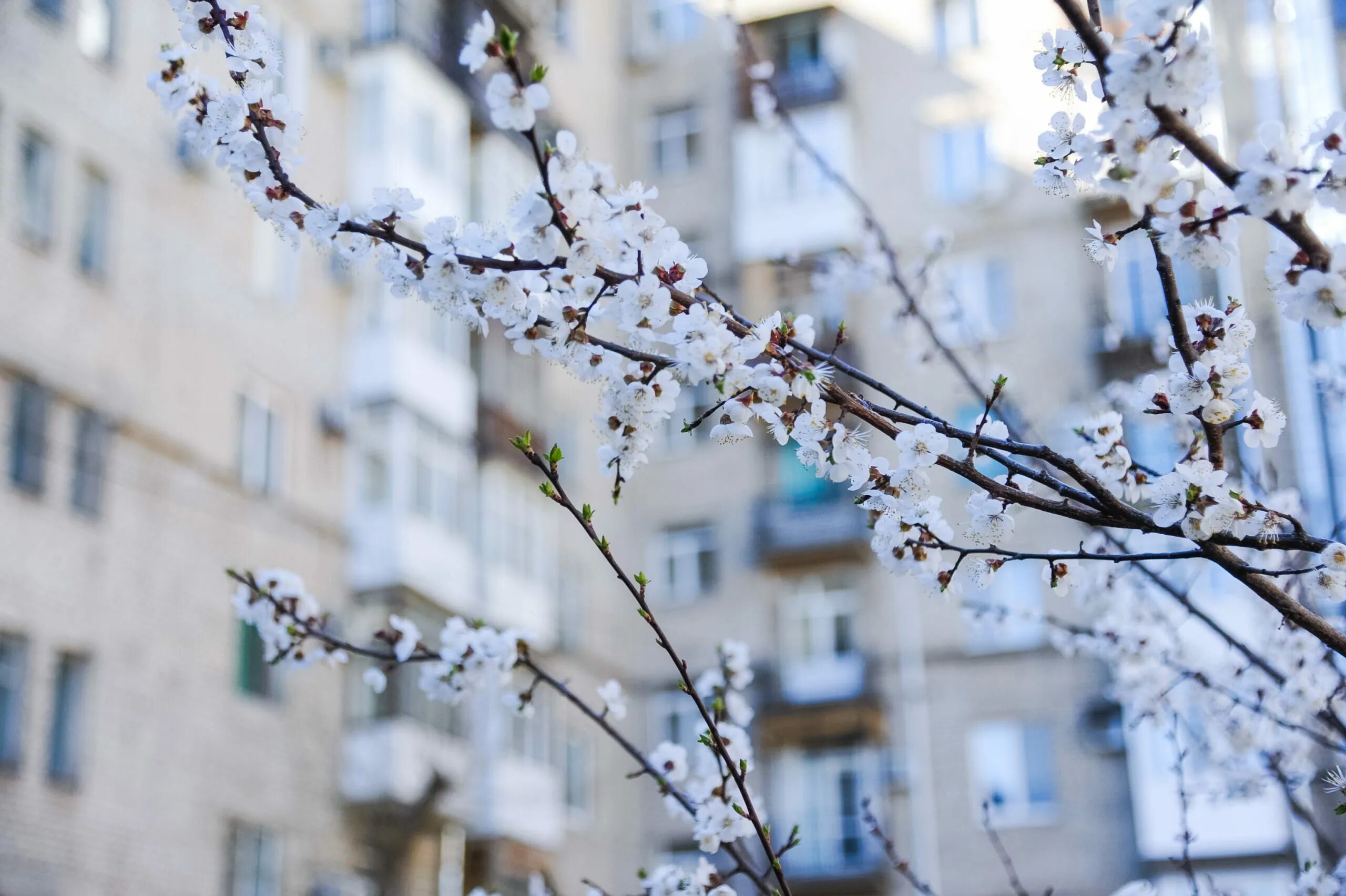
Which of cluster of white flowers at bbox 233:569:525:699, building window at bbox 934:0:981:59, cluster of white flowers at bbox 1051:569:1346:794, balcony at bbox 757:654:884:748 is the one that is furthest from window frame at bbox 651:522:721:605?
cluster of white flowers at bbox 233:569:525:699

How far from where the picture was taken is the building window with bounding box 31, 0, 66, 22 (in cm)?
1405

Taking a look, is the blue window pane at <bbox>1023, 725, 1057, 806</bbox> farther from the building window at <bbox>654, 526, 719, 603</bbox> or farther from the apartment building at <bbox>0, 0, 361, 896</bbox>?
the apartment building at <bbox>0, 0, 361, 896</bbox>

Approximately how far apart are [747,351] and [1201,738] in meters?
5.10

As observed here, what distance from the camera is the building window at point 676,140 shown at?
2448 cm

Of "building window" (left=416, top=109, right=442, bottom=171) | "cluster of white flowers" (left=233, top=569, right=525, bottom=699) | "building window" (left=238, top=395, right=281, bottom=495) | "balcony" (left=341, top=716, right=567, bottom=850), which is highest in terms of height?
"building window" (left=416, top=109, right=442, bottom=171)

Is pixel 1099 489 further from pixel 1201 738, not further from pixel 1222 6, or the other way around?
pixel 1222 6

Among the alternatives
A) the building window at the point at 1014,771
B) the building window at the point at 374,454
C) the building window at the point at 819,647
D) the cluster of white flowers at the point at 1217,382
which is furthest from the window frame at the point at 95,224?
the cluster of white flowers at the point at 1217,382

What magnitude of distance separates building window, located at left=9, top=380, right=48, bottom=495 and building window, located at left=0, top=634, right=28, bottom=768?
50.3 inches

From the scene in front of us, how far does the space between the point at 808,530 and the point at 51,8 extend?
1161 cm

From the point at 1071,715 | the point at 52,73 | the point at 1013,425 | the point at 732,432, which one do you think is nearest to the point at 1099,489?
the point at 732,432

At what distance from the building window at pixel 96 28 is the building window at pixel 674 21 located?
38.0ft

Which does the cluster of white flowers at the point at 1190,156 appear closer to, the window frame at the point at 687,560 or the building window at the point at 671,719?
the building window at the point at 671,719

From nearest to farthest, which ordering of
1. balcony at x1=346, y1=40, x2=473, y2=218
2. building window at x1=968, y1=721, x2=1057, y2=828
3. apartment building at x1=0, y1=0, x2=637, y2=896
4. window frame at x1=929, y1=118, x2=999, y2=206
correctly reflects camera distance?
apartment building at x1=0, y1=0, x2=637, y2=896
balcony at x1=346, y1=40, x2=473, y2=218
building window at x1=968, y1=721, x2=1057, y2=828
window frame at x1=929, y1=118, x2=999, y2=206

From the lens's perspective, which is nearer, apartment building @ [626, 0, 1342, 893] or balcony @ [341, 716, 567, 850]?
balcony @ [341, 716, 567, 850]
